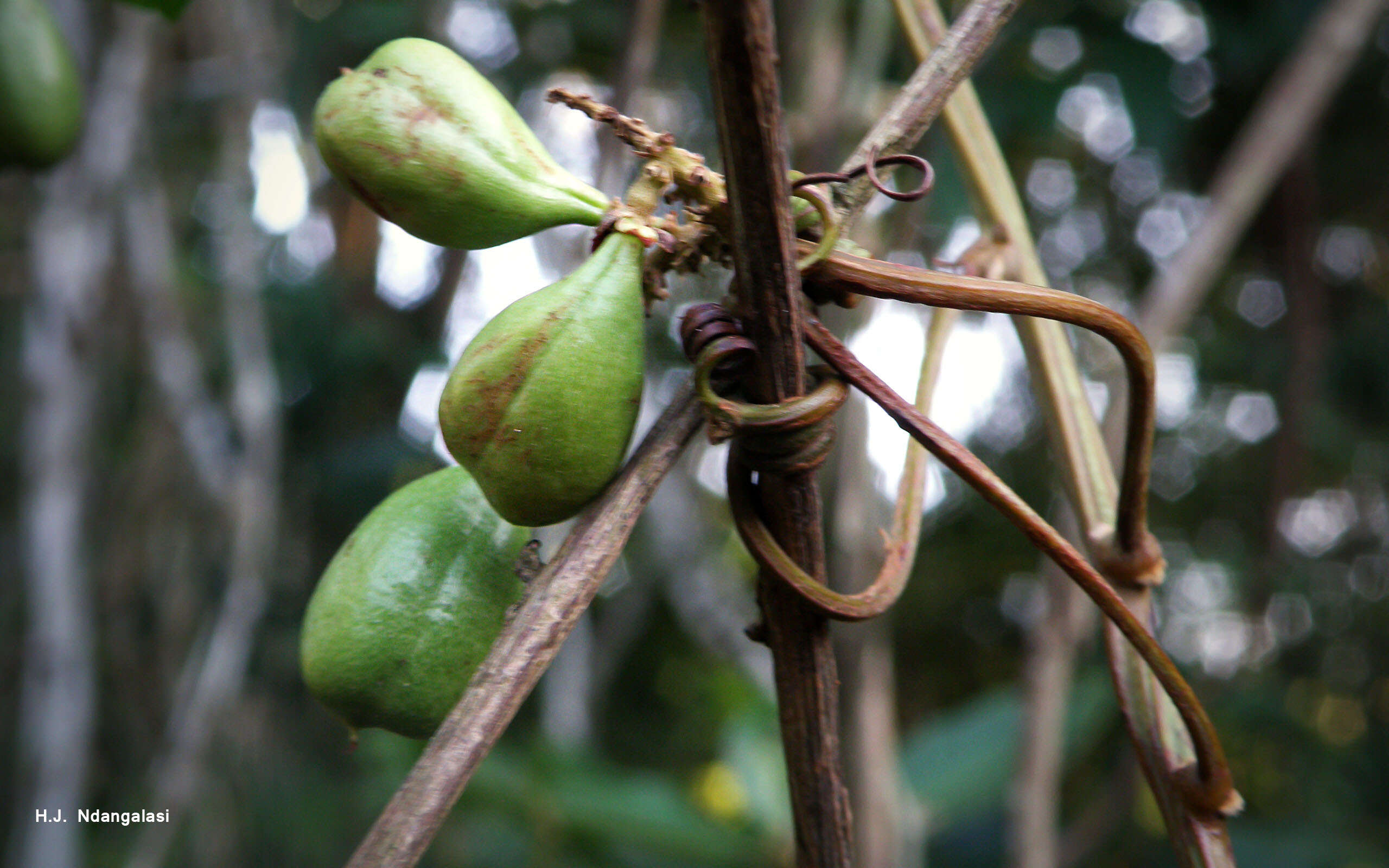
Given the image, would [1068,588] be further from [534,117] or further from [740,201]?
[534,117]

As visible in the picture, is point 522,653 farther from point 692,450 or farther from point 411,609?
point 692,450

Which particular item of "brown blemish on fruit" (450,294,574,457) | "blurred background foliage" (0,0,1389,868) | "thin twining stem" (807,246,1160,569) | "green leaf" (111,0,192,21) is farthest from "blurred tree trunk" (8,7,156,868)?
"thin twining stem" (807,246,1160,569)

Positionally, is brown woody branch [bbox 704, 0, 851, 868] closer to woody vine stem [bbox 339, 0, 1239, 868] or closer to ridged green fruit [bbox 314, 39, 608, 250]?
woody vine stem [bbox 339, 0, 1239, 868]

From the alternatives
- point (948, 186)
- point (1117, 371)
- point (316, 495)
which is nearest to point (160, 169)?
point (316, 495)

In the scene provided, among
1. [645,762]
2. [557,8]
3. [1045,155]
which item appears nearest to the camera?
[557,8]

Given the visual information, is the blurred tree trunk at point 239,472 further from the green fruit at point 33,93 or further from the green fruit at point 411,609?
the green fruit at point 411,609

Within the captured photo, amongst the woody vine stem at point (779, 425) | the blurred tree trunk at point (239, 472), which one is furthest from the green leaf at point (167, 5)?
the blurred tree trunk at point (239, 472)
